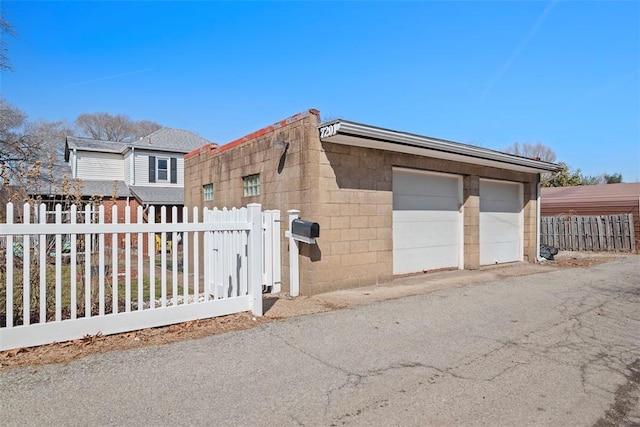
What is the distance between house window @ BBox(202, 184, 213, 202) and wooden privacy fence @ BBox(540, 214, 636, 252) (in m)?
16.0

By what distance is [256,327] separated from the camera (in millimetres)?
5242

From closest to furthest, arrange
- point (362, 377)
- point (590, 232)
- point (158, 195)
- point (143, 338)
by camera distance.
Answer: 1. point (362, 377)
2. point (143, 338)
3. point (590, 232)
4. point (158, 195)

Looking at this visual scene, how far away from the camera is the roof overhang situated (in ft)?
23.1

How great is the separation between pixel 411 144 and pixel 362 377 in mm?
5445

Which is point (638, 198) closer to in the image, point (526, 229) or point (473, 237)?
point (526, 229)

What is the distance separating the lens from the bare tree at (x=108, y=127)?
42.4 metres

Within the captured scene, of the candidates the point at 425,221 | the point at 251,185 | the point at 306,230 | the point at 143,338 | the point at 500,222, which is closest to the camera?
the point at 143,338

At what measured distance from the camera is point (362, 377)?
3.75m

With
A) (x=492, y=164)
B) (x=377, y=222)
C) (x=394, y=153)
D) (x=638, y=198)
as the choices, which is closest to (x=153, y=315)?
(x=377, y=222)

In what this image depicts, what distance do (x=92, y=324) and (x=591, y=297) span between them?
8.23 metres

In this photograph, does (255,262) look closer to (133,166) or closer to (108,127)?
(133,166)

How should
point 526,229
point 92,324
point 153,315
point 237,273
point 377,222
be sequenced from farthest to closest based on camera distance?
1. point 526,229
2. point 377,222
3. point 237,273
4. point 153,315
5. point 92,324

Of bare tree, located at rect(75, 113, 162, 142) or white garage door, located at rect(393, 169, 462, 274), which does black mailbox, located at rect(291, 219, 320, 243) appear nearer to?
white garage door, located at rect(393, 169, 462, 274)

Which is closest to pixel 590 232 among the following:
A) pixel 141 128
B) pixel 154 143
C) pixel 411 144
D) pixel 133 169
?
pixel 411 144
